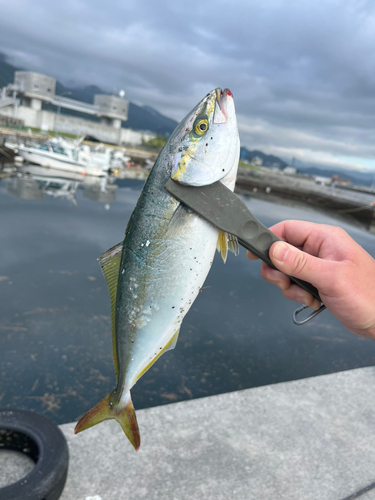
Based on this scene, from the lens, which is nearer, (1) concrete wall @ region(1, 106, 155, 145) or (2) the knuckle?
(2) the knuckle

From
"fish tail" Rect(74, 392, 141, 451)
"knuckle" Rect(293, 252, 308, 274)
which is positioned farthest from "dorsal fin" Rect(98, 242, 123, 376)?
"knuckle" Rect(293, 252, 308, 274)

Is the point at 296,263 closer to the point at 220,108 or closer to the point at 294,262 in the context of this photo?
the point at 294,262

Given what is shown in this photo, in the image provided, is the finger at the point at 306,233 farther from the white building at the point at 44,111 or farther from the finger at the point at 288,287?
the white building at the point at 44,111

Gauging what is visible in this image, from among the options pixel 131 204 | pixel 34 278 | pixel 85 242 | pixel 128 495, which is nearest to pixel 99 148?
pixel 131 204

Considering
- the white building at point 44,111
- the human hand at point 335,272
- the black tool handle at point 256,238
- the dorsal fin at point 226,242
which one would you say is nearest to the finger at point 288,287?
the human hand at point 335,272

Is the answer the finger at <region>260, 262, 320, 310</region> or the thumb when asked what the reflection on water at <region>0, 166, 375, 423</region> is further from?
the thumb

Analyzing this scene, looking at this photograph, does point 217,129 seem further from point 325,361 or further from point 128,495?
point 325,361
